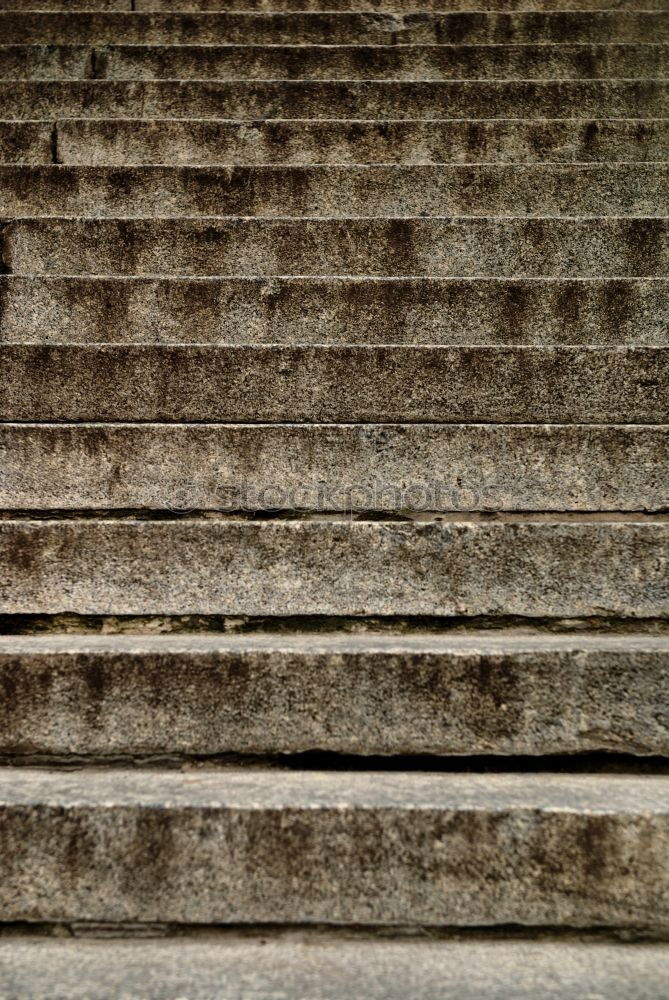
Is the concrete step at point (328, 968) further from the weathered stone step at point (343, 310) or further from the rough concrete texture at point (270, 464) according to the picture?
the weathered stone step at point (343, 310)

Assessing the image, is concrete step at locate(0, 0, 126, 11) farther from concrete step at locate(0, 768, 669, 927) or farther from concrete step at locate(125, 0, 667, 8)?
concrete step at locate(0, 768, 669, 927)

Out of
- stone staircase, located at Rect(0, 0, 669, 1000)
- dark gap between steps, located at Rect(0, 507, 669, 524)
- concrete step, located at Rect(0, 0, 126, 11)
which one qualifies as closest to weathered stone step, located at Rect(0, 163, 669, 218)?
stone staircase, located at Rect(0, 0, 669, 1000)

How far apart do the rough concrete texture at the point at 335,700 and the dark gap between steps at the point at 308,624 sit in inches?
10.5

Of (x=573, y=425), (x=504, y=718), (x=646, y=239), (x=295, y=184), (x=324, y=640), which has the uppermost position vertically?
(x=295, y=184)

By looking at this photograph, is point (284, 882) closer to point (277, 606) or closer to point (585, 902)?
point (585, 902)

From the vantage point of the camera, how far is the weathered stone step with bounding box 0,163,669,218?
288 cm

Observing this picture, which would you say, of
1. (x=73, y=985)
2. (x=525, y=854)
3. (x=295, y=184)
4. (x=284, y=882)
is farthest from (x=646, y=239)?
(x=73, y=985)

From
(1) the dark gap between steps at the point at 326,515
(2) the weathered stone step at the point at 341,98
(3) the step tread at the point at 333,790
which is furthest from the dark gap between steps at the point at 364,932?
(2) the weathered stone step at the point at 341,98

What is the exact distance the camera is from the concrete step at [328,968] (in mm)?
1145

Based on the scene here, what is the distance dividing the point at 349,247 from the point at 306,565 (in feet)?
4.39

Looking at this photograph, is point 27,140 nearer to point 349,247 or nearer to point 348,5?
point 349,247

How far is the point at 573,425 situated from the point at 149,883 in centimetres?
154

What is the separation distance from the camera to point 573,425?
2.02 metres

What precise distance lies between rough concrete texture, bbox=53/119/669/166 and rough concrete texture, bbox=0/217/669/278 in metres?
0.81
